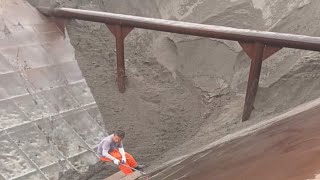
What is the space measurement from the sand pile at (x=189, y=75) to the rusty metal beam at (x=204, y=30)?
40.4 inches

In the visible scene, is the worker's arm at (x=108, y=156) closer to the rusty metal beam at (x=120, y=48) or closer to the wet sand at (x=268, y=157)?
the wet sand at (x=268, y=157)

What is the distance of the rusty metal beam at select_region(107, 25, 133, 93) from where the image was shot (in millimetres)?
8344

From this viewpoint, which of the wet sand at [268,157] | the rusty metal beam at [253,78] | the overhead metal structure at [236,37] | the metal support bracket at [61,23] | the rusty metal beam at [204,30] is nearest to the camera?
the wet sand at [268,157]

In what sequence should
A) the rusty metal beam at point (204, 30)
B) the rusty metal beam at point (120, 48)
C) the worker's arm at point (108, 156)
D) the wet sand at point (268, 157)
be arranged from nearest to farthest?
1. the wet sand at point (268, 157)
2. the rusty metal beam at point (204, 30)
3. the worker's arm at point (108, 156)
4. the rusty metal beam at point (120, 48)

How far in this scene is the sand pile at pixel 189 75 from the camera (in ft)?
24.6

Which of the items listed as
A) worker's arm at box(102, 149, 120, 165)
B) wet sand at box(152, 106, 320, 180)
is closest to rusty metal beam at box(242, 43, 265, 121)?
wet sand at box(152, 106, 320, 180)

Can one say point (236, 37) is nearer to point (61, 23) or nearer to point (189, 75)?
point (189, 75)

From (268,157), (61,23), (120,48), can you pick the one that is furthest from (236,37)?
(61,23)

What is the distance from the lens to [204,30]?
710cm

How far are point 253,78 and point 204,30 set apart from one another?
1.12 m

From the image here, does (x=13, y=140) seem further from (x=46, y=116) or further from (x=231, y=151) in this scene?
→ (x=231, y=151)

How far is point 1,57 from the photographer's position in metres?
7.93

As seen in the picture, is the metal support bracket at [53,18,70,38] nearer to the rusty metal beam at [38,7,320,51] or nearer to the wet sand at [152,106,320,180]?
the rusty metal beam at [38,7,320,51]

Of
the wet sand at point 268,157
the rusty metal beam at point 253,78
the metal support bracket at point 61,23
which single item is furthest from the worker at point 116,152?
the metal support bracket at point 61,23
